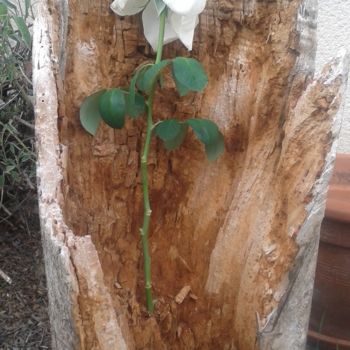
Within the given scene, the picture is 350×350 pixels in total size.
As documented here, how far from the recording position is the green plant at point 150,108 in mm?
1104

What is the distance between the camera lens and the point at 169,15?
1.17 metres

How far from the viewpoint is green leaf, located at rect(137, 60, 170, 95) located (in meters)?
1.10

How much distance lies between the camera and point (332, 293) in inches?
62.0

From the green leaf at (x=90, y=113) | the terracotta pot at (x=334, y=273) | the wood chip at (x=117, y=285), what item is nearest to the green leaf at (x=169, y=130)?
the green leaf at (x=90, y=113)

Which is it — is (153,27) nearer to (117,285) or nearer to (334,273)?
(117,285)

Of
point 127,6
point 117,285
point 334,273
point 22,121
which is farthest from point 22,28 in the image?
point 334,273

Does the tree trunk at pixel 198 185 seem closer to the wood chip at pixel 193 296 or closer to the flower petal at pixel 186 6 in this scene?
the wood chip at pixel 193 296

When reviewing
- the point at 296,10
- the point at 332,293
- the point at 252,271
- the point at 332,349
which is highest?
the point at 296,10

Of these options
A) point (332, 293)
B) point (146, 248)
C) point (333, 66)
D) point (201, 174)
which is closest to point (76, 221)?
point (146, 248)

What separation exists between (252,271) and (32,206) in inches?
31.6

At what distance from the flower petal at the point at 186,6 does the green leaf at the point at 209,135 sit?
0.19 metres

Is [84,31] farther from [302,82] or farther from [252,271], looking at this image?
[252,271]

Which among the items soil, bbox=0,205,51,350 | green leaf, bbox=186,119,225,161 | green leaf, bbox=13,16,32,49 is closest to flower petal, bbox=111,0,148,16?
green leaf, bbox=186,119,225,161

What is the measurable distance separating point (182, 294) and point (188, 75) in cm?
49
